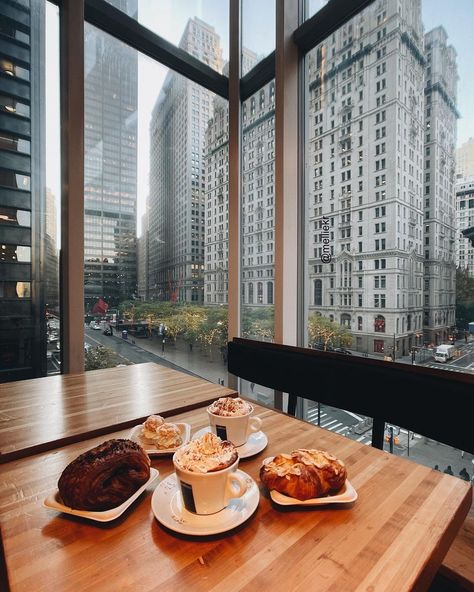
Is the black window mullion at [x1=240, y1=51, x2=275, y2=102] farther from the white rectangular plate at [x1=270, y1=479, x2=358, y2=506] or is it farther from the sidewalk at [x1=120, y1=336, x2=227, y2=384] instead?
the white rectangular plate at [x1=270, y1=479, x2=358, y2=506]

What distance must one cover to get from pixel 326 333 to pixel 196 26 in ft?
10.8

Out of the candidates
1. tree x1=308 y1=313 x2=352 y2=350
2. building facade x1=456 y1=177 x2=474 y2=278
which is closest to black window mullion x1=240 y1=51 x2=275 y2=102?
building facade x1=456 y1=177 x2=474 y2=278

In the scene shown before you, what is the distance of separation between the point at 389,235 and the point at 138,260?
7.00ft

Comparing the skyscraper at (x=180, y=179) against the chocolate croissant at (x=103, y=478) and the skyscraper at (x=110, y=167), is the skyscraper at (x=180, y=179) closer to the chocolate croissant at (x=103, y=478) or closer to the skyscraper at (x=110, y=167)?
the skyscraper at (x=110, y=167)

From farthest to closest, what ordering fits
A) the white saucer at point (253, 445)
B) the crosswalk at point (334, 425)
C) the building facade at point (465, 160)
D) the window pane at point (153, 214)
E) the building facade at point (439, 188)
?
the window pane at point (153, 214)
the crosswalk at point (334, 425)
the building facade at point (439, 188)
the building facade at point (465, 160)
the white saucer at point (253, 445)

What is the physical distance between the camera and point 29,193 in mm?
2443

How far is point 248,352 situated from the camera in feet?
7.12

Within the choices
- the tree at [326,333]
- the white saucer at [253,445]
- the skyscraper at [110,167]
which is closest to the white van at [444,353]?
the tree at [326,333]

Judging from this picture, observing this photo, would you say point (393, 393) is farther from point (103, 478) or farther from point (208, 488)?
point (103, 478)

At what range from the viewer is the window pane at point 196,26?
2.97 meters

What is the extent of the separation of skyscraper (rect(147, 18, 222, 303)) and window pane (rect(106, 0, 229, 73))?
0.01 metres

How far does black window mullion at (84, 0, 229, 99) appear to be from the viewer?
2.62 metres

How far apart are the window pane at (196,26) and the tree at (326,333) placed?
272cm

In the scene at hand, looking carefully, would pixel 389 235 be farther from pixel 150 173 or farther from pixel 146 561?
pixel 150 173
